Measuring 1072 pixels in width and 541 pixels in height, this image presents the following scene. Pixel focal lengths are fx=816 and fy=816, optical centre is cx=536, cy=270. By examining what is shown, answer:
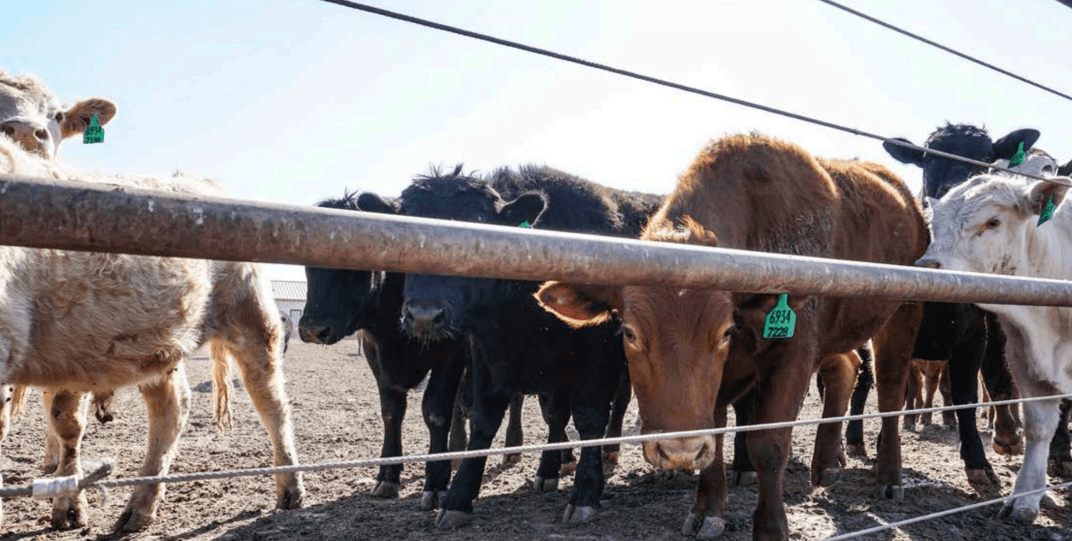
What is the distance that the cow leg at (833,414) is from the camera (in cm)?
557

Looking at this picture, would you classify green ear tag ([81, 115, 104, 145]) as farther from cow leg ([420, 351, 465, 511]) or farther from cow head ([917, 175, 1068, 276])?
cow head ([917, 175, 1068, 276])

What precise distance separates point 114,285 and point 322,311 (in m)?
1.83

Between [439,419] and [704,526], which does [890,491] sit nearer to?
[704,526]

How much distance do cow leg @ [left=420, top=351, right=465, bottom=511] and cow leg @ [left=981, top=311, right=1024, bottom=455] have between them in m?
4.03

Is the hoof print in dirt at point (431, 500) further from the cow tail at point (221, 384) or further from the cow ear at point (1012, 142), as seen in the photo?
the cow ear at point (1012, 142)

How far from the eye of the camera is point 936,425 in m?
9.05

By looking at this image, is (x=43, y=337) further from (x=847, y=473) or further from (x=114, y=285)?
(x=847, y=473)

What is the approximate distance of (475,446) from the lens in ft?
16.5

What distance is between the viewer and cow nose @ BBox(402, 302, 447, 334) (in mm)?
4828

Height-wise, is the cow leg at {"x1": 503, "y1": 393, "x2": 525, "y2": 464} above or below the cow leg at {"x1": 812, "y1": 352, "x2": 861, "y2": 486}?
below

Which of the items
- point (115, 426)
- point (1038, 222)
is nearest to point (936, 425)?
point (1038, 222)

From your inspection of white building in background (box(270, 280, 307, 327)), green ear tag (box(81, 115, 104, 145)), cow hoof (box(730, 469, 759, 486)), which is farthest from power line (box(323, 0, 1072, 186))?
white building in background (box(270, 280, 307, 327))

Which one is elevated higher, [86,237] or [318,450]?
[86,237]

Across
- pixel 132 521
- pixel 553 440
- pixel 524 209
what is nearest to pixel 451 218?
pixel 524 209
